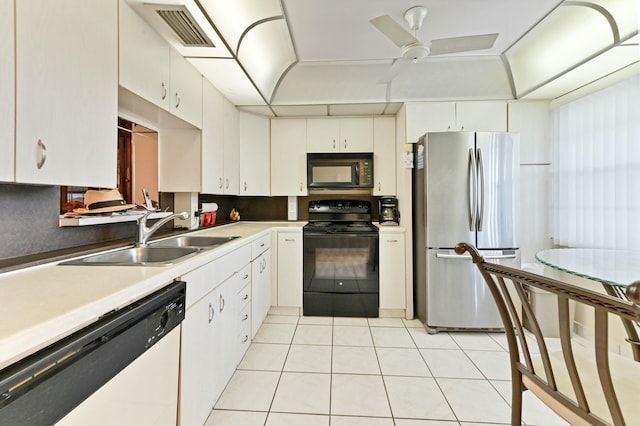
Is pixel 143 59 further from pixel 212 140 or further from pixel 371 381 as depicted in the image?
pixel 371 381

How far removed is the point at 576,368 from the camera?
938 millimetres

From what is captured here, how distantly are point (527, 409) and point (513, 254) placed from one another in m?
1.33

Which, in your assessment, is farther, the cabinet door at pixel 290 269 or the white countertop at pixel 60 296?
the cabinet door at pixel 290 269

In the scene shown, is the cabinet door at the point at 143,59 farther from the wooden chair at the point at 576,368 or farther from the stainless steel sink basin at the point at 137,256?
the wooden chair at the point at 576,368

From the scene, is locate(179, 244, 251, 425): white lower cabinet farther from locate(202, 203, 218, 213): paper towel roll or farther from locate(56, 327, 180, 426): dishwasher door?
locate(202, 203, 218, 213): paper towel roll

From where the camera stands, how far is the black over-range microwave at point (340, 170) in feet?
11.1

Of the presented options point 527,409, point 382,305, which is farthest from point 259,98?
point 527,409

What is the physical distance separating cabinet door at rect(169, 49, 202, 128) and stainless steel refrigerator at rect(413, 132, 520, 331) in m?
2.01

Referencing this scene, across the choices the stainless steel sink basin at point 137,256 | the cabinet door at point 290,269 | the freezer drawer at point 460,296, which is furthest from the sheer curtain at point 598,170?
the stainless steel sink basin at point 137,256

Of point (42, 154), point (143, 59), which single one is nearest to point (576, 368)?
point (42, 154)

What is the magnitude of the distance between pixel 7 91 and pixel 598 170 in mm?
3612

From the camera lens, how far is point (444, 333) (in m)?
2.71

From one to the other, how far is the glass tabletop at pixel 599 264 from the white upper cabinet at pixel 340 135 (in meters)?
2.26

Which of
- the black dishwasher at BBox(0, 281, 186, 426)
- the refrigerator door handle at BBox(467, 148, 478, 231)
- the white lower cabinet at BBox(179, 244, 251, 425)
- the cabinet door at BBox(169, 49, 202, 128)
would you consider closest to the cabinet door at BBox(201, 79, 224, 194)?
the cabinet door at BBox(169, 49, 202, 128)
